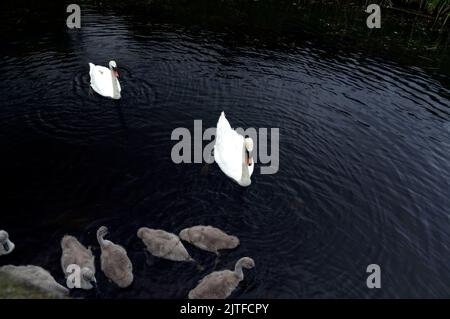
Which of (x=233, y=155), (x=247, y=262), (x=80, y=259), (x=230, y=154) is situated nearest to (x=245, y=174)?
(x=233, y=155)

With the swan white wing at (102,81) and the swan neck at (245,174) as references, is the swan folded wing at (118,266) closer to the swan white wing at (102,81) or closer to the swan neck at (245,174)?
the swan neck at (245,174)

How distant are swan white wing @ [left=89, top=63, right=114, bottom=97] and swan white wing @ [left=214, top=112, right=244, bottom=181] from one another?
23.4 ft

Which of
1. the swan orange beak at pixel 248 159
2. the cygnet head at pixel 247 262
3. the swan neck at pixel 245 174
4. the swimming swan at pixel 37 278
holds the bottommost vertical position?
the swimming swan at pixel 37 278

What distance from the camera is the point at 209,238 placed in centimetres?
1362

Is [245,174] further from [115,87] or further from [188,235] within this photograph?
[115,87]

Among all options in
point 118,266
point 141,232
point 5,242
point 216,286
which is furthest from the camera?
point 141,232

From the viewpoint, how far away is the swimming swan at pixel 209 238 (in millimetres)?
13609

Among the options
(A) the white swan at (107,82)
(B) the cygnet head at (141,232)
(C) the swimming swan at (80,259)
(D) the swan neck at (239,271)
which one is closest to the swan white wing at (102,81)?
(A) the white swan at (107,82)

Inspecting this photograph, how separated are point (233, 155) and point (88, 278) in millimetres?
8005

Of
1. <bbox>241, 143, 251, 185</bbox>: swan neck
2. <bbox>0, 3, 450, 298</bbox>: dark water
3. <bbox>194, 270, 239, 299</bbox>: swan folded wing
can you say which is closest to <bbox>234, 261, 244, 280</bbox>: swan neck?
<bbox>194, 270, 239, 299</bbox>: swan folded wing

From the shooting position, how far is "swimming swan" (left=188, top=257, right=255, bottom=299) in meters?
12.1
